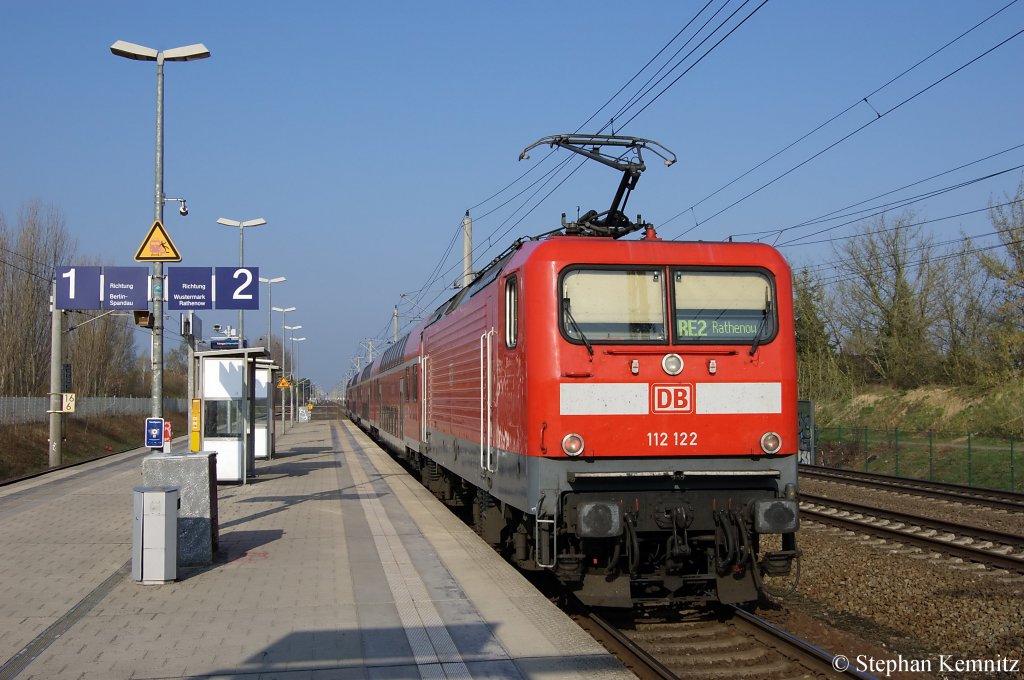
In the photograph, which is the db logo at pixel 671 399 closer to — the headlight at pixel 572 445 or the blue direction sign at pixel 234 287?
the headlight at pixel 572 445

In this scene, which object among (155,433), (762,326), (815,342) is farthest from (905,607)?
(815,342)

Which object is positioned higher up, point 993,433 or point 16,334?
point 16,334

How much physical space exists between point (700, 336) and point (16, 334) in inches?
1713

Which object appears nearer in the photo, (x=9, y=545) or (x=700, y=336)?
(x=700, y=336)

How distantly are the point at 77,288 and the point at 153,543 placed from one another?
1937 cm

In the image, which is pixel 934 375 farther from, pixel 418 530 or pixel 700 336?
pixel 700 336

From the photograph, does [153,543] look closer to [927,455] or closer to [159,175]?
[159,175]

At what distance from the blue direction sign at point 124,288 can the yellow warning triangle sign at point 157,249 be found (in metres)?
15.0

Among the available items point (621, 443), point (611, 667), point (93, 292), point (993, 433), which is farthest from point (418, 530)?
point (993, 433)

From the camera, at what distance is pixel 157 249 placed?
1213cm

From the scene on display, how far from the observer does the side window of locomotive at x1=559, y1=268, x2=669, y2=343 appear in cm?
775

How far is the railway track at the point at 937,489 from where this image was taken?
16.6m

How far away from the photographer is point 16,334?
43.9m

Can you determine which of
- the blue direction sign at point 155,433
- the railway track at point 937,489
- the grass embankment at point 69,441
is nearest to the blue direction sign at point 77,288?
the grass embankment at point 69,441
